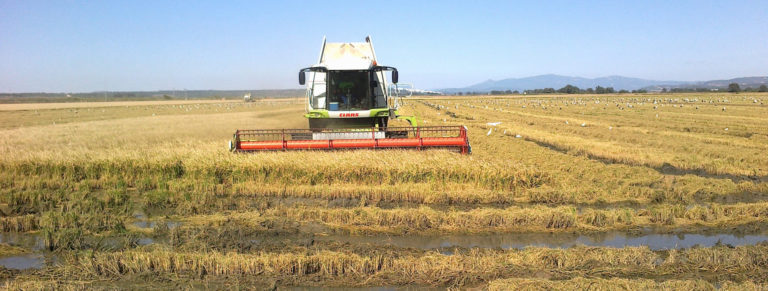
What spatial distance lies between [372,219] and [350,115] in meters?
6.47

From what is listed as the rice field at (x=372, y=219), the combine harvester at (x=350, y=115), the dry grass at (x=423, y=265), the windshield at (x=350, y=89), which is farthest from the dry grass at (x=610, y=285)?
the windshield at (x=350, y=89)

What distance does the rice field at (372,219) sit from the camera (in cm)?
638

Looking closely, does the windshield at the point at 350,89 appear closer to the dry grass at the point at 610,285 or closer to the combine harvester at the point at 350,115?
the combine harvester at the point at 350,115

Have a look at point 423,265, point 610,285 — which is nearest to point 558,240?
point 610,285

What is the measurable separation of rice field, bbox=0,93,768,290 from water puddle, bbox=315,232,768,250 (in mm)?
53

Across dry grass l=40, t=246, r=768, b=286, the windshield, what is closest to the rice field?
dry grass l=40, t=246, r=768, b=286

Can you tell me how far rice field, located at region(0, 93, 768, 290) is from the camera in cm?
638

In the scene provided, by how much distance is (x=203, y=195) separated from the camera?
35.4ft

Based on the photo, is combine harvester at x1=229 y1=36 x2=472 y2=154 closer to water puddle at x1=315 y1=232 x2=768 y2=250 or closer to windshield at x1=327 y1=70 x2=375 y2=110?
windshield at x1=327 y1=70 x2=375 y2=110

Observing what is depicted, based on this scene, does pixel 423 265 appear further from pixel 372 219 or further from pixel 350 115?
pixel 350 115

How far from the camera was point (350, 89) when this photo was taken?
1547cm

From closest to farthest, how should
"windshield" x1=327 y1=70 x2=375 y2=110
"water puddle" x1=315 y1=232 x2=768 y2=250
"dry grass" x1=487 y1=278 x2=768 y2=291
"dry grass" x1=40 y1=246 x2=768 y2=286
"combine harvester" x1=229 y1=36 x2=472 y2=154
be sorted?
"dry grass" x1=487 y1=278 x2=768 y2=291 → "dry grass" x1=40 y1=246 x2=768 y2=286 → "water puddle" x1=315 y1=232 x2=768 y2=250 → "combine harvester" x1=229 y1=36 x2=472 y2=154 → "windshield" x1=327 y1=70 x2=375 y2=110

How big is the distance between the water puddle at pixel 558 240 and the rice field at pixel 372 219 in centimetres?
5

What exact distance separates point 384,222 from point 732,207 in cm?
646
